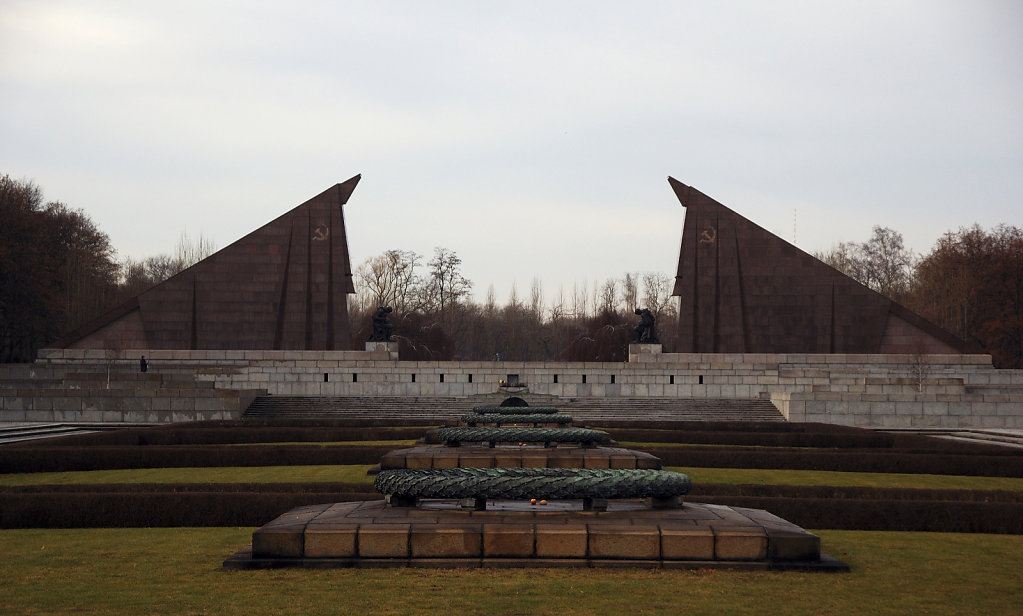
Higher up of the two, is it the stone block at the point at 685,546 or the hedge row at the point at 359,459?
the stone block at the point at 685,546

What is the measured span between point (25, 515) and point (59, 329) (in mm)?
41398

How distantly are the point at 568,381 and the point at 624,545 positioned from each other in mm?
25625

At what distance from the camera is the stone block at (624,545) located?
780 centimetres

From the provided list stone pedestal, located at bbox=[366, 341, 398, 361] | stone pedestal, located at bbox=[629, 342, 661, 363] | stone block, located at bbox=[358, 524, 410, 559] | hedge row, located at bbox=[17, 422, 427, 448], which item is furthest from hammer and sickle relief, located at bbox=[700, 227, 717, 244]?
stone block, located at bbox=[358, 524, 410, 559]

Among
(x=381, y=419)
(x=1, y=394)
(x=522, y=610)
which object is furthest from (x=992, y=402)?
(x=1, y=394)

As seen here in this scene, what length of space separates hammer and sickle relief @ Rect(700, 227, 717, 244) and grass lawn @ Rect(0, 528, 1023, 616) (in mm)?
30631

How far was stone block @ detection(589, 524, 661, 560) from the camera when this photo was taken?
7.80m

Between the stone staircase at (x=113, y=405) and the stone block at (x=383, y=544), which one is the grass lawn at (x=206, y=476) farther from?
the stone staircase at (x=113, y=405)

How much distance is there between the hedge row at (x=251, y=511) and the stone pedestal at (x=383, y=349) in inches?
977

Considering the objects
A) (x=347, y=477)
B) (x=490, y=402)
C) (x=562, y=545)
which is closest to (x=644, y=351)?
(x=490, y=402)

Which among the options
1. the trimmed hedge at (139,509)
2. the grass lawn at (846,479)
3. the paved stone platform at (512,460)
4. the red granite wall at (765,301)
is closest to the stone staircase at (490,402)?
the red granite wall at (765,301)

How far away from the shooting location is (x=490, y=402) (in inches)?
1204

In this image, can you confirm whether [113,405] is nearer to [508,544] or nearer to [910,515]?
[508,544]

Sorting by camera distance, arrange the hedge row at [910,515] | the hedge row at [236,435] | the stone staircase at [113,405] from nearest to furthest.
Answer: the hedge row at [910,515], the hedge row at [236,435], the stone staircase at [113,405]
